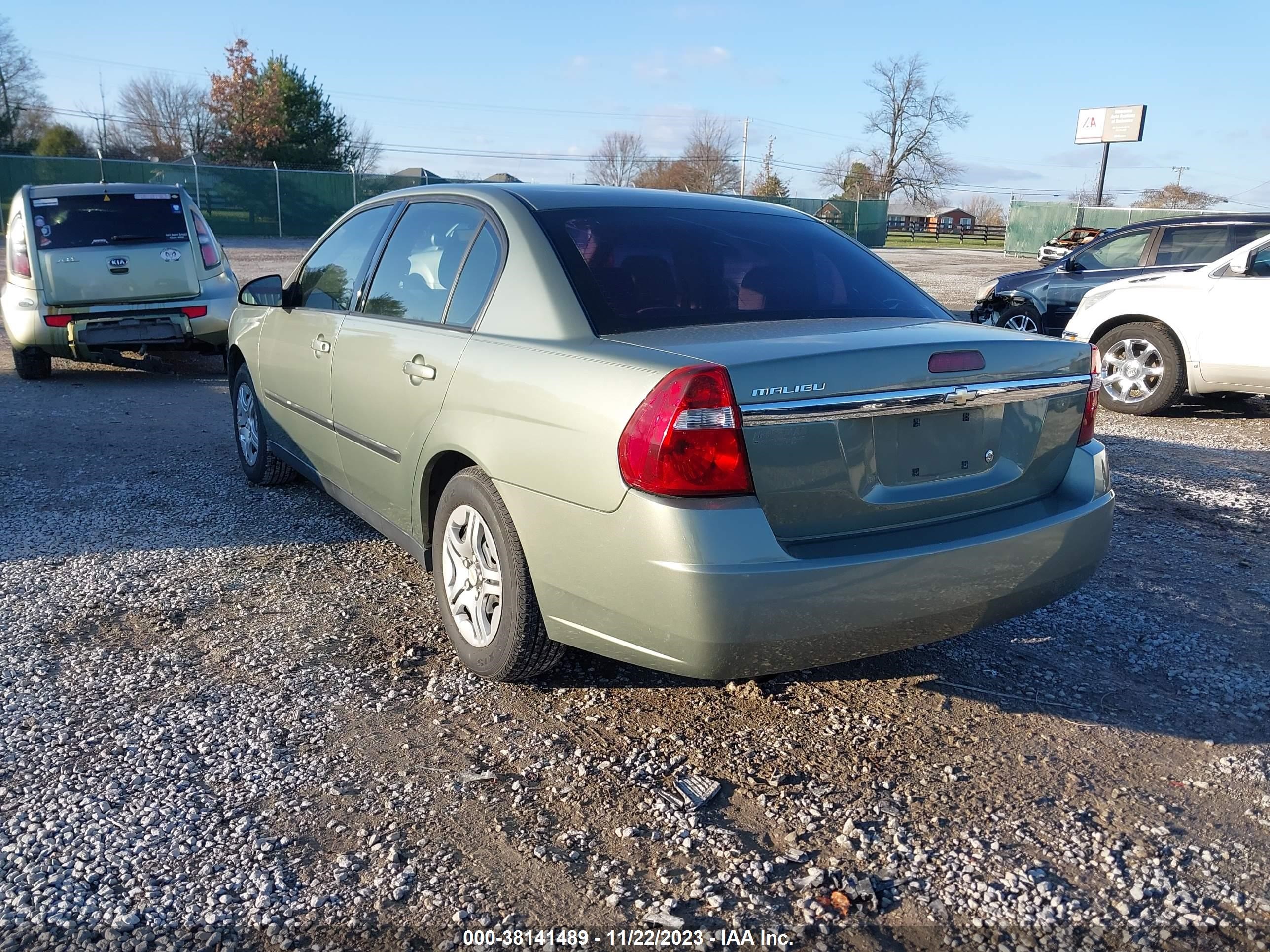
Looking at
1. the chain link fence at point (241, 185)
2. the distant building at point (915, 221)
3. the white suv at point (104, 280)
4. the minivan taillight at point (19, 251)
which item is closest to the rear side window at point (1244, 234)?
the white suv at point (104, 280)

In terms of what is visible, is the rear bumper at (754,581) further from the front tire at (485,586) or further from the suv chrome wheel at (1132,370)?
the suv chrome wheel at (1132,370)

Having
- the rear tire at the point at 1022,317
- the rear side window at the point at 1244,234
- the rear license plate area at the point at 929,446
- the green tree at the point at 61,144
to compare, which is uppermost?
the green tree at the point at 61,144

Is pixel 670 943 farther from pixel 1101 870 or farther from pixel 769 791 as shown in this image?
pixel 1101 870

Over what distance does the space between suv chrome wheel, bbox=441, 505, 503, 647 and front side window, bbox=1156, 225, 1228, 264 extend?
30.3 ft

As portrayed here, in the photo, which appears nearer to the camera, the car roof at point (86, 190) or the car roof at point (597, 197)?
the car roof at point (597, 197)

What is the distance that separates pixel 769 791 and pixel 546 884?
27.9 inches

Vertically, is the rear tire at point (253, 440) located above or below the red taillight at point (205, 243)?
below

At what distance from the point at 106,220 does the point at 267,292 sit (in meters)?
5.22

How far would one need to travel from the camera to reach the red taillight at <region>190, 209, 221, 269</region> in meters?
9.41

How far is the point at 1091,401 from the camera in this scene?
10.8 feet

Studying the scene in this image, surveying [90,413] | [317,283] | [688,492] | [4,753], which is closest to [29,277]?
[90,413]

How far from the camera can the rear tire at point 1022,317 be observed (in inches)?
420

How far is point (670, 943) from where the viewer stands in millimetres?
2203

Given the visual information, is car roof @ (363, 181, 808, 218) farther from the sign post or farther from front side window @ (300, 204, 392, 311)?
the sign post
